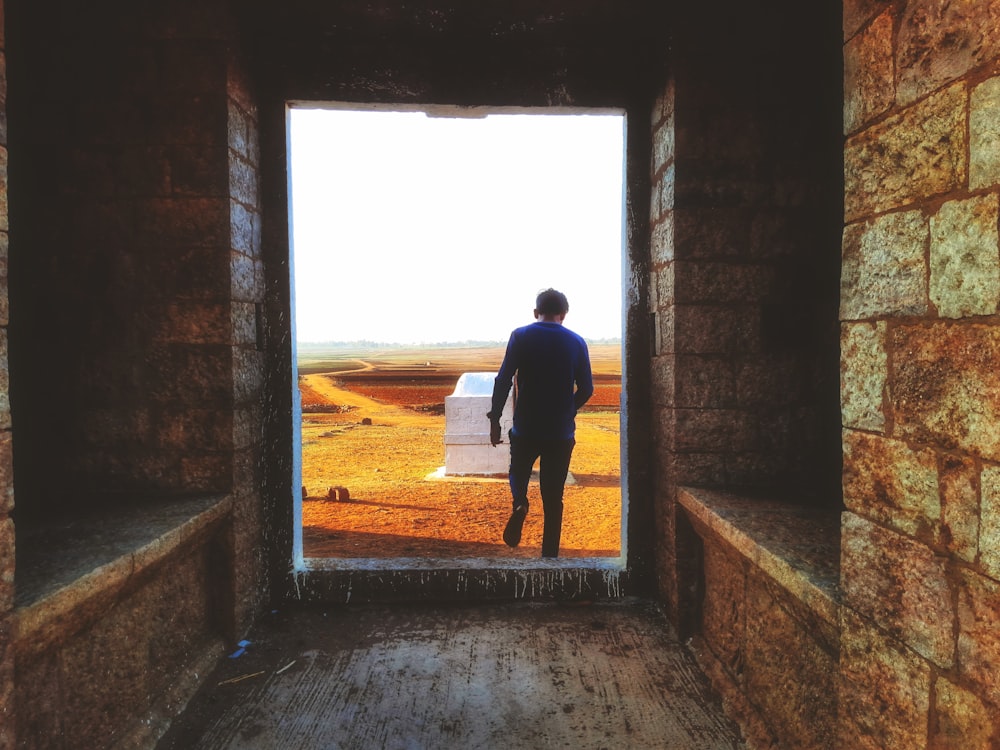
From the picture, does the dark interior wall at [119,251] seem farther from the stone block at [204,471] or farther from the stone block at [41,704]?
the stone block at [41,704]

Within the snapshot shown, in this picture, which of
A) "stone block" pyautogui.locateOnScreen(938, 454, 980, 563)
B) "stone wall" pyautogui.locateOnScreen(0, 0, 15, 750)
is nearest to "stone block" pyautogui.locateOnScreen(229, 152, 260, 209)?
"stone wall" pyautogui.locateOnScreen(0, 0, 15, 750)

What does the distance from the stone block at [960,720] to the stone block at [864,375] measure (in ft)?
1.82

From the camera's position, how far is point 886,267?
1.50 metres

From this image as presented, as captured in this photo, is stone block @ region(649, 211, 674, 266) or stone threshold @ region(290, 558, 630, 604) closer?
stone block @ region(649, 211, 674, 266)

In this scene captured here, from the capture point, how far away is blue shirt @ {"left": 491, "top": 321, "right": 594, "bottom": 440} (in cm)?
373

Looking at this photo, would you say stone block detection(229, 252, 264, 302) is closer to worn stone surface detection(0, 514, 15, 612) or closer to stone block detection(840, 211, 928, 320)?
worn stone surface detection(0, 514, 15, 612)

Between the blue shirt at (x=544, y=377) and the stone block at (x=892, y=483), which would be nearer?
the stone block at (x=892, y=483)

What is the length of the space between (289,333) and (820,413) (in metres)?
2.68

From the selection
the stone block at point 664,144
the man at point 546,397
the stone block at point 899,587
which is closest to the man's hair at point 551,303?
the man at point 546,397

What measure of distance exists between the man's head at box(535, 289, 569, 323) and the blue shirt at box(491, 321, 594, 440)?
0.08m

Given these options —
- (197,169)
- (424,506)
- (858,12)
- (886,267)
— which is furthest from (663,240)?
(424,506)

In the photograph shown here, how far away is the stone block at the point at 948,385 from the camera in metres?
1.22

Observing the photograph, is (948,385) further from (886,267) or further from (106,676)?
(106,676)

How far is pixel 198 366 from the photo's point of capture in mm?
2916
